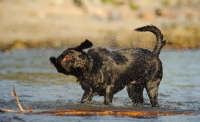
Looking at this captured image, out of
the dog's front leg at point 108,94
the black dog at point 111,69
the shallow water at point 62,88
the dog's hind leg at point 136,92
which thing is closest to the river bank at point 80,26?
the shallow water at point 62,88

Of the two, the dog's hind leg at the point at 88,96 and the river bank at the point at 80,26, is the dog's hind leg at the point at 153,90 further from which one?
the river bank at the point at 80,26

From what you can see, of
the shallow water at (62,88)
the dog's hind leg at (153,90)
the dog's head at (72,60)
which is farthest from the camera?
the dog's hind leg at (153,90)

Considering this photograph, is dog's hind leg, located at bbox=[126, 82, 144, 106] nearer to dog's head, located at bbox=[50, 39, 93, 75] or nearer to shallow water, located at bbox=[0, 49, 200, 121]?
shallow water, located at bbox=[0, 49, 200, 121]

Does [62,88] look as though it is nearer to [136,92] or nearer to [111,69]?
[136,92]

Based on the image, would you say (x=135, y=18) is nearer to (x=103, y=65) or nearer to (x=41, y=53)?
(x=41, y=53)

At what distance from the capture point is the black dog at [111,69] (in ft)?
37.1

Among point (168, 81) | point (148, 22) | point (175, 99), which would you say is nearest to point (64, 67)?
point (175, 99)

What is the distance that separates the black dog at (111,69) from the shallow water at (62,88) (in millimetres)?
297

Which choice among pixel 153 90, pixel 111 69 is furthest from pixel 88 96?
pixel 153 90

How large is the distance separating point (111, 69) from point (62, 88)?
4190 millimetres

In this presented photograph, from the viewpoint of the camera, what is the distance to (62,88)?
15812 mm

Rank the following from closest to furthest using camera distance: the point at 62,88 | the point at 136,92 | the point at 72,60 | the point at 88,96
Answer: the point at 72,60 → the point at 88,96 → the point at 136,92 → the point at 62,88

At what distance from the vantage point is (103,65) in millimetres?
11688

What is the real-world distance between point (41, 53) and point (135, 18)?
9736 millimetres
